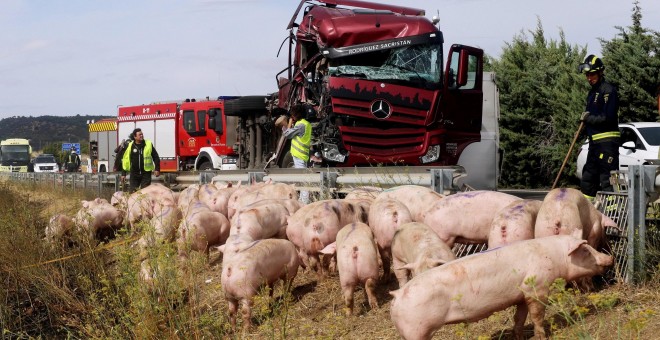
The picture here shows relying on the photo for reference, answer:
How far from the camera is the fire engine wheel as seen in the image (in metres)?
22.1

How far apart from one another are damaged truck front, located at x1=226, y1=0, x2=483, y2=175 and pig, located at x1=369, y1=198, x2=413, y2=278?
6968mm

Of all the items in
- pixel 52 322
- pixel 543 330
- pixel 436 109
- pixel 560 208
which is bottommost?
pixel 52 322

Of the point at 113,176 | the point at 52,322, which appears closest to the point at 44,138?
the point at 113,176

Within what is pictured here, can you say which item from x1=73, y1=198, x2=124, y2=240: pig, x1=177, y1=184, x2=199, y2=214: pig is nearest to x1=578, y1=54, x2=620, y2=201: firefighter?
x1=177, y1=184, x2=199, y2=214: pig

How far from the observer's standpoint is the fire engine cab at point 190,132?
25.9 m

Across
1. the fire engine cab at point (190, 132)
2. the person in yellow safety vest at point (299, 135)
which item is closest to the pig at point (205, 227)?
the person in yellow safety vest at point (299, 135)

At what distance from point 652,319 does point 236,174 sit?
1011 centimetres

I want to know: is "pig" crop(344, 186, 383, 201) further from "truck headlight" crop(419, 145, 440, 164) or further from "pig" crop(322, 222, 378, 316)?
"truck headlight" crop(419, 145, 440, 164)

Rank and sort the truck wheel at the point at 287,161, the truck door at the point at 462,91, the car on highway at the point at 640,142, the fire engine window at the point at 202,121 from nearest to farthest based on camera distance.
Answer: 1. the truck door at the point at 462,91
2. the truck wheel at the point at 287,161
3. the car on highway at the point at 640,142
4. the fire engine window at the point at 202,121

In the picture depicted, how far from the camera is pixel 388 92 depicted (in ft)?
51.4

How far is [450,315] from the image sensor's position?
6117 mm

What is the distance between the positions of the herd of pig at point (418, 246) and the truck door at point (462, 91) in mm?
5610

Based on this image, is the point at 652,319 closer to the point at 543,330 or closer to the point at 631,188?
the point at 543,330

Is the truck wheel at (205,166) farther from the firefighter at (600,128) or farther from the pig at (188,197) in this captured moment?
the firefighter at (600,128)
